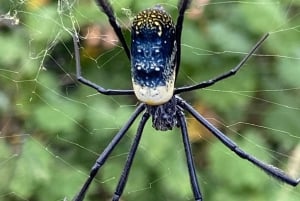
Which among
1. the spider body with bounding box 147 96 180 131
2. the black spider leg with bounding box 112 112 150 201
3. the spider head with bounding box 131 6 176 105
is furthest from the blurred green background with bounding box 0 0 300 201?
the spider head with bounding box 131 6 176 105

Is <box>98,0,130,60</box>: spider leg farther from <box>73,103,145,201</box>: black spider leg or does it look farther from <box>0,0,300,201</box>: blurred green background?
<box>0,0,300,201</box>: blurred green background

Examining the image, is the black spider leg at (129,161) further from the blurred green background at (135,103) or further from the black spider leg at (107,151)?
the blurred green background at (135,103)

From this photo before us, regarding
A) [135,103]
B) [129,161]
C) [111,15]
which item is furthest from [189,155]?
[135,103]

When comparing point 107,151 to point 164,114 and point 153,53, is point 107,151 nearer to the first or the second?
point 164,114

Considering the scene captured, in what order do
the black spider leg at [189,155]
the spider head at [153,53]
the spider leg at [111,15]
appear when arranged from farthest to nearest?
the black spider leg at [189,155], the spider leg at [111,15], the spider head at [153,53]

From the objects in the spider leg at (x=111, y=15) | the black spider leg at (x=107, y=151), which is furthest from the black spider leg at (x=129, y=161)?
the spider leg at (x=111, y=15)

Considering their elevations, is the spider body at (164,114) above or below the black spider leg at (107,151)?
above
